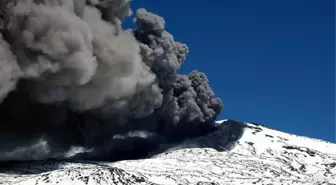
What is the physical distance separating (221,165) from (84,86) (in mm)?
22188

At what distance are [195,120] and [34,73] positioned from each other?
1381 inches

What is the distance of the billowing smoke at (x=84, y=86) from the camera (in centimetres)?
4253

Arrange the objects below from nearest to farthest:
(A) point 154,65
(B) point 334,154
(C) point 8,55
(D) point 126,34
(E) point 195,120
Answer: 1. (C) point 8,55
2. (D) point 126,34
3. (A) point 154,65
4. (E) point 195,120
5. (B) point 334,154

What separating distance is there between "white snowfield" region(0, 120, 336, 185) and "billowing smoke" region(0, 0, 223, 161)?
3.78 meters

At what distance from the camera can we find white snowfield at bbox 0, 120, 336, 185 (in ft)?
146

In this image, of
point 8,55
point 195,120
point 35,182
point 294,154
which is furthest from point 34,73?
point 294,154

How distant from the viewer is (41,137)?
50.3 metres

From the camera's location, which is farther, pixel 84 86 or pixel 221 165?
pixel 221 165

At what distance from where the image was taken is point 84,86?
166 ft

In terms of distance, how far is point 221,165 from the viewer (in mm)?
63562

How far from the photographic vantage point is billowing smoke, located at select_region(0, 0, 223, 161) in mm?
42531

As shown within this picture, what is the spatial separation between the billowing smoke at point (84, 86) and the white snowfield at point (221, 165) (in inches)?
149

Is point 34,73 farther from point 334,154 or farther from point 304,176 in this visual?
point 334,154

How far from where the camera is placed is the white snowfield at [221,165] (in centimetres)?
4444
